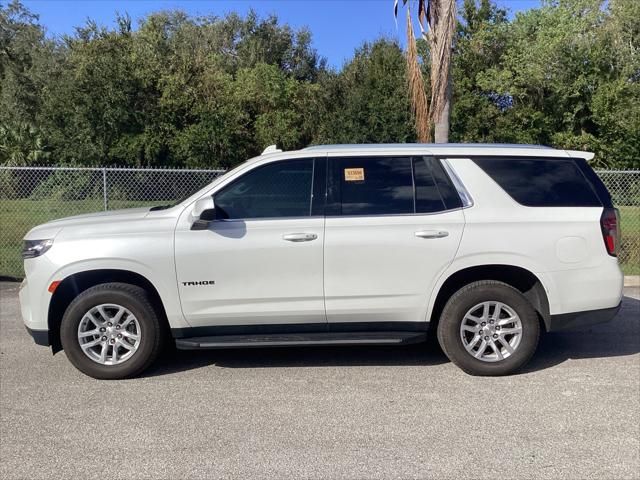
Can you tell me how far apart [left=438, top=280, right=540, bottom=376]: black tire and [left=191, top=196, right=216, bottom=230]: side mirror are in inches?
84.1

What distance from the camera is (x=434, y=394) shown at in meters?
4.60

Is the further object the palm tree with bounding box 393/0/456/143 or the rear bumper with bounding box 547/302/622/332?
the palm tree with bounding box 393/0/456/143

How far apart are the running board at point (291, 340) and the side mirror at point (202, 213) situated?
3.13 feet

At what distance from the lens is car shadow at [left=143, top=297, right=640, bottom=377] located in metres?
5.36

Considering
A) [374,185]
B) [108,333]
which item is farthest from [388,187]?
[108,333]

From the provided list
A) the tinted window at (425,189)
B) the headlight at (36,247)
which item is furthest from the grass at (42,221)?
the tinted window at (425,189)

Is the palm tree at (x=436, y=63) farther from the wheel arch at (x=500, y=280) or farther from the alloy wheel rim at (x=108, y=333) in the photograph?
the alloy wheel rim at (x=108, y=333)

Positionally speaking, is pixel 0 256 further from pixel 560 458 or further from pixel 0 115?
pixel 0 115

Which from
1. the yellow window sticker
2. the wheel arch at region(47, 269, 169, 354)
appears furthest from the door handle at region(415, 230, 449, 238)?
the wheel arch at region(47, 269, 169, 354)

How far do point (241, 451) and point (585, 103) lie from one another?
27.5 metres

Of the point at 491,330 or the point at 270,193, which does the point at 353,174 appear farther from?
the point at 491,330

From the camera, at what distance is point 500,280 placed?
16.8ft

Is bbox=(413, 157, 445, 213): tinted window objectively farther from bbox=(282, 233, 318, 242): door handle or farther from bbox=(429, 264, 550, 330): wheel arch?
bbox=(282, 233, 318, 242): door handle

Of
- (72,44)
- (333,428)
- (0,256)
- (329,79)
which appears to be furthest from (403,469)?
(329,79)
